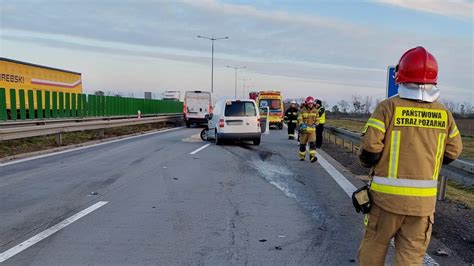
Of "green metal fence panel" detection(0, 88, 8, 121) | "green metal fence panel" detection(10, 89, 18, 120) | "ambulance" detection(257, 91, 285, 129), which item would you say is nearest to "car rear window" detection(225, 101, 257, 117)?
"green metal fence panel" detection(0, 88, 8, 121)

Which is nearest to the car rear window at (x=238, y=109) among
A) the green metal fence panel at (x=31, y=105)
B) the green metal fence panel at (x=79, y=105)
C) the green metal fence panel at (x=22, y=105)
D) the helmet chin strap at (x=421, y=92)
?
the green metal fence panel at (x=22, y=105)

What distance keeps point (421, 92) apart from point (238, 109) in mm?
14194

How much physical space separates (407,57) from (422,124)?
0.51 metres

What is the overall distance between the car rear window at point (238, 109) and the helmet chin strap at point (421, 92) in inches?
555

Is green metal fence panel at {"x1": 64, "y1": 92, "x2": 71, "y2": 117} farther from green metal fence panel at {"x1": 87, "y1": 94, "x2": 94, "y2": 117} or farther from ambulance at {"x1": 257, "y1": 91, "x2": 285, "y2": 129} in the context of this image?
ambulance at {"x1": 257, "y1": 91, "x2": 285, "y2": 129}

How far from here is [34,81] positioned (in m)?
24.2

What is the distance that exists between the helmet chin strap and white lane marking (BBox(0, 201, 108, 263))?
13.3 ft

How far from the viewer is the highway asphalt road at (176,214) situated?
4.76m

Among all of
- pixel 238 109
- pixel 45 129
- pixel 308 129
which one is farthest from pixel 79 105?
pixel 308 129

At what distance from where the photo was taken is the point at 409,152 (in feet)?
10.5

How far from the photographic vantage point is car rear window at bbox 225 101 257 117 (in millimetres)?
17297

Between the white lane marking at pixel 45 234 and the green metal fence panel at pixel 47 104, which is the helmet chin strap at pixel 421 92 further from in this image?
the green metal fence panel at pixel 47 104

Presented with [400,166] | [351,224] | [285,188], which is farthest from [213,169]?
[400,166]

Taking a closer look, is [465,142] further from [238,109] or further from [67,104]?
[67,104]
